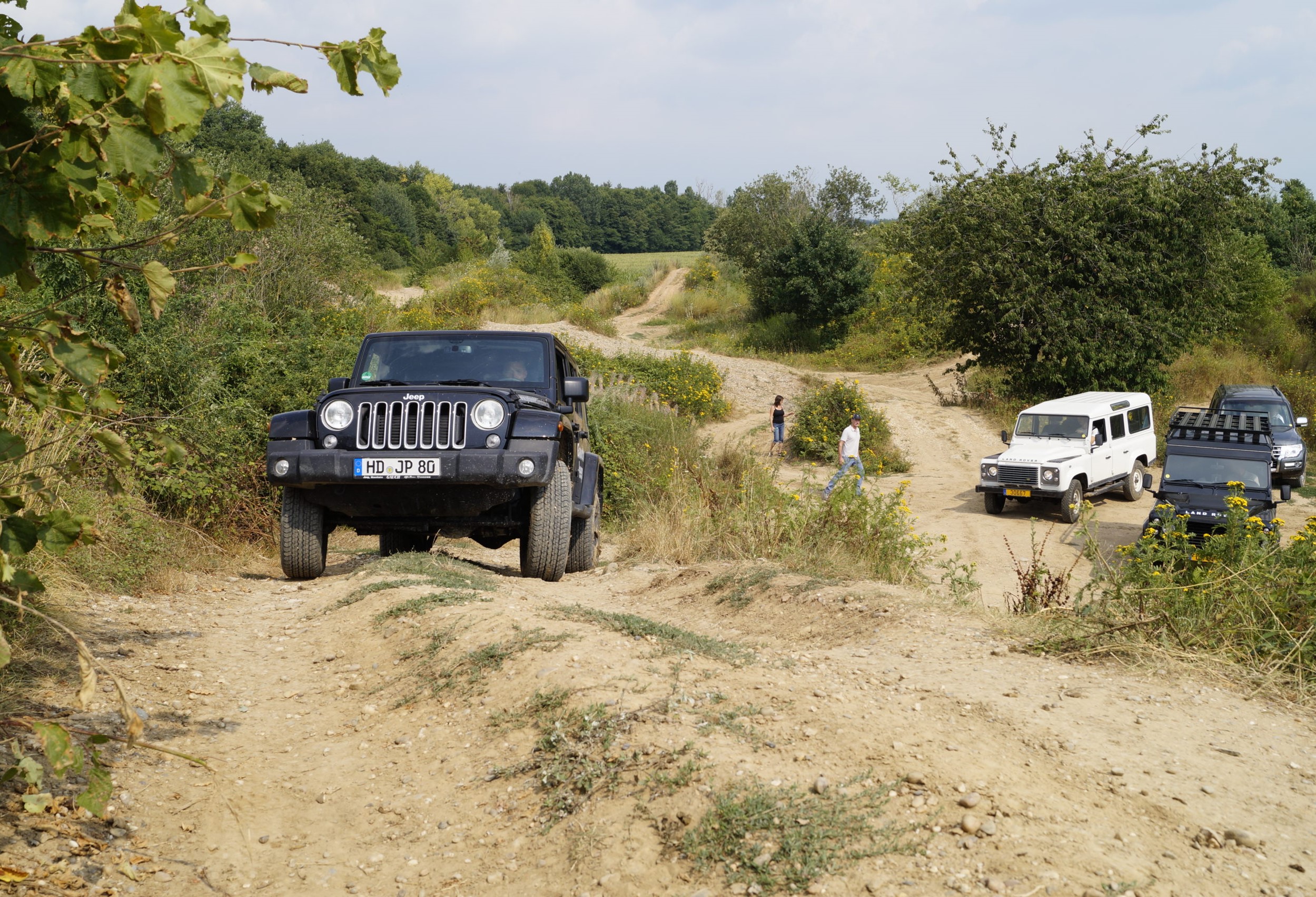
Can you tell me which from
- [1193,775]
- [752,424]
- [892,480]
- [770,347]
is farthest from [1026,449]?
[770,347]

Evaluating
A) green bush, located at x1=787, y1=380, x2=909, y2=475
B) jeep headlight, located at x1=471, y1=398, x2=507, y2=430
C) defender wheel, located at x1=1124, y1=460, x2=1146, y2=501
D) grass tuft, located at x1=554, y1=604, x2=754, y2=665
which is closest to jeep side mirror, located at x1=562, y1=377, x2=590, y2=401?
jeep headlight, located at x1=471, y1=398, x2=507, y2=430

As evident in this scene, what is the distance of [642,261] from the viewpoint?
79.1 m

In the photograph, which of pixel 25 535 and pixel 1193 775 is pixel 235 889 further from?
pixel 1193 775

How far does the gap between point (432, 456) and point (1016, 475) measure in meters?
11.8

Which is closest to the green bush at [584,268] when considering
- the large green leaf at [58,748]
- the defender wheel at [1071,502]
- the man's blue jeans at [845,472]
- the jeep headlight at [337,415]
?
the man's blue jeans at [845,472]

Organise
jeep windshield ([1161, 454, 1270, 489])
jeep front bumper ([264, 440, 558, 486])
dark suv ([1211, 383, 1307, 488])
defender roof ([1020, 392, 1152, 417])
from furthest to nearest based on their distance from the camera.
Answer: dark suv ([1211, 383, 1307, 488]) < defender roof ([1020, 392, 1152, 417]) < jeep windshield ([1161, 454, 1270, 489]) < jeep front bumper ([264, 440, 558, 486])

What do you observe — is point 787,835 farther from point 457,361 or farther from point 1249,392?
point 1249,392

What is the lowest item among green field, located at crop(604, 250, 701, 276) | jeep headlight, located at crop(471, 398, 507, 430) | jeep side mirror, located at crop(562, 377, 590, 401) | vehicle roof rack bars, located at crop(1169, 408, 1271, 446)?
vehicle roof rack bars, located at crop(1169, 408, 1271, 446)

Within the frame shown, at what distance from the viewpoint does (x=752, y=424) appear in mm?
23391

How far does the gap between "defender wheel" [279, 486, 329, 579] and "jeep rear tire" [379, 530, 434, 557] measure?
1532mm

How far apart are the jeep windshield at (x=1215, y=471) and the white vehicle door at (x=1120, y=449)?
15.0 ft

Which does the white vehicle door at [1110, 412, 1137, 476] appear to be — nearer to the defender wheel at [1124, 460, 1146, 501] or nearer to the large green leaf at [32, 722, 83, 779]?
the defender wheel at [1124, 460, 1146, 501]

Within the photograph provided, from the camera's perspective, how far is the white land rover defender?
15.5 metres

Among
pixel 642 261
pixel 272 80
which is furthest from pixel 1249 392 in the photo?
pixel 642 261
